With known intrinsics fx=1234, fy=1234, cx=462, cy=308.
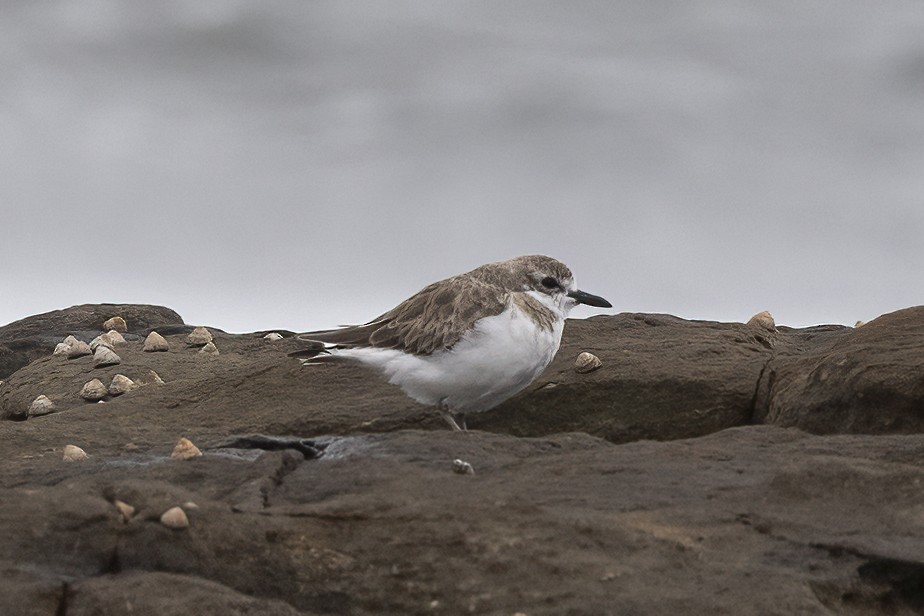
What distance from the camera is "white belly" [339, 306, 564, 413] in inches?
392

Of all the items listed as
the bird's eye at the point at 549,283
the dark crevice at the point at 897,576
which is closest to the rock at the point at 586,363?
the bird's eye at the point at 549,283

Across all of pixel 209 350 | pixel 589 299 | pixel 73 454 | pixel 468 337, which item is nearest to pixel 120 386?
A: pixel 209 350

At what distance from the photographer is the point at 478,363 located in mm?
9945

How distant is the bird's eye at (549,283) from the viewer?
10977 mm

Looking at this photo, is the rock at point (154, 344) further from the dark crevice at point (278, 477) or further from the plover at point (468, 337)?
the dark crevice at point (278, 477)

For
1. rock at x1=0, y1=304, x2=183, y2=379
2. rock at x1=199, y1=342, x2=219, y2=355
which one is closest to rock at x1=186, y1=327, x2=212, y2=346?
rock at x1=199, y1=342, x2=219, y2=355

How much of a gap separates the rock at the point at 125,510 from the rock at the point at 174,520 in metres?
0.17

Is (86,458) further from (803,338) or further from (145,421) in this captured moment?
(803,338)

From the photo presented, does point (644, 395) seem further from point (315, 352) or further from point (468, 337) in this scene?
point (315, 352)

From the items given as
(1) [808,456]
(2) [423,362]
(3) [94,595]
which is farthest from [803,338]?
(3) [94,595]

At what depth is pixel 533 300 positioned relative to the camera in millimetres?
10648

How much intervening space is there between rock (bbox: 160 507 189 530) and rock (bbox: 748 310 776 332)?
29.4ft

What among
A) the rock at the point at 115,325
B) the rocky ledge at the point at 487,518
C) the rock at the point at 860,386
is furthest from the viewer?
the rock at the point at 115,325

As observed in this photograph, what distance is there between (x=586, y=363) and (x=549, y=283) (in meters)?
0.94
